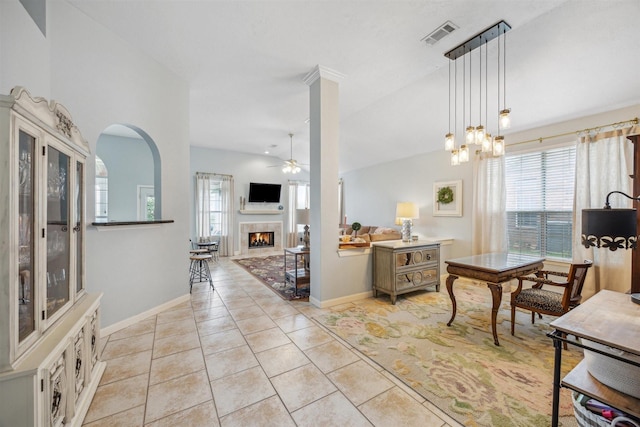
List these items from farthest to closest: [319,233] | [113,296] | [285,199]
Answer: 1. [285,199]
2. [319,233]
3. [113,296]

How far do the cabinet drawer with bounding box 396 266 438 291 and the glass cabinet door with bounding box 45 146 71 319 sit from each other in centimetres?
329

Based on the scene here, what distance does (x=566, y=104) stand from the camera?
3389mm

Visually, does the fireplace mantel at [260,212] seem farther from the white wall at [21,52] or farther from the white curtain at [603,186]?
the white curtain at [603,186]

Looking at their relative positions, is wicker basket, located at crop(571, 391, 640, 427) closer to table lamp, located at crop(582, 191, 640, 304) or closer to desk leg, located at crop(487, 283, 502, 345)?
table lamp, located at crop(582, 191, 640, 304)

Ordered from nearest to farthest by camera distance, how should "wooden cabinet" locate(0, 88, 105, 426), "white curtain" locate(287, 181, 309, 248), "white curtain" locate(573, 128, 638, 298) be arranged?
1. "wooden cabinet" locate(0, 88, 105, 426)
2. "white curtain" locate(573, 128, 638, 298)
3. "white curtain" locate(287, 181, 309, 248)

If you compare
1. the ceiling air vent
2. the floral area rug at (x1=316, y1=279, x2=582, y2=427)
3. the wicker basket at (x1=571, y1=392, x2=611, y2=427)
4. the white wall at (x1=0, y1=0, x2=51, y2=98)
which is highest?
the ceiling air vent

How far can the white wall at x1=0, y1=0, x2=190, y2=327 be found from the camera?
1937 mm

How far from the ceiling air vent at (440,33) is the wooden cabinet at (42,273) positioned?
128 inches

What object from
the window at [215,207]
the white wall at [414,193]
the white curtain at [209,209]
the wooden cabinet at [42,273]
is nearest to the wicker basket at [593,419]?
the wooden cabinet at [42,273]

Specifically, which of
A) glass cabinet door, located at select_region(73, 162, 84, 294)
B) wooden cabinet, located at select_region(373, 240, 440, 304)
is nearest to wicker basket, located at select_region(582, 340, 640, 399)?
wooden cabinet, located at select_region(373, 240, 440, 304)

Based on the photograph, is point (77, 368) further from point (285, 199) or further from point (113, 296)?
point (285, 199)

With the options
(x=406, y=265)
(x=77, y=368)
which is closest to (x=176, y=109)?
(x=77, y=368)

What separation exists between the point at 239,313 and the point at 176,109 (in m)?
2.87

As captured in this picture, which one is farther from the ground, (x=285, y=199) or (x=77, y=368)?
(x=285, y=199)
